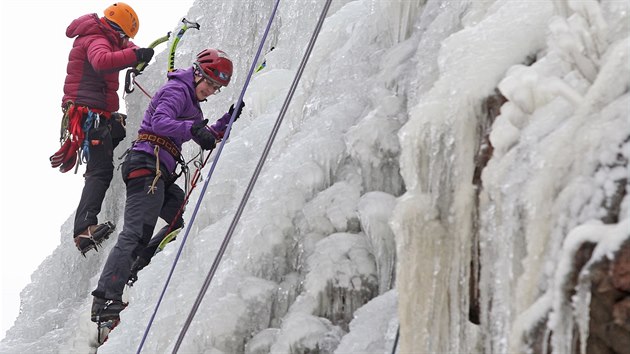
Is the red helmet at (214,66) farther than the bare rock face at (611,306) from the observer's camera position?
Yes

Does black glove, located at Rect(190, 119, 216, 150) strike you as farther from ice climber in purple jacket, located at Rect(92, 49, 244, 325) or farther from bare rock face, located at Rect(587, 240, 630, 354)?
bare rock face, located at Rect(587, 240, 630, 354)

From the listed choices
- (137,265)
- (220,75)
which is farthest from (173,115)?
(137,265)

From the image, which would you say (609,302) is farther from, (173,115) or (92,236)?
(92,236)

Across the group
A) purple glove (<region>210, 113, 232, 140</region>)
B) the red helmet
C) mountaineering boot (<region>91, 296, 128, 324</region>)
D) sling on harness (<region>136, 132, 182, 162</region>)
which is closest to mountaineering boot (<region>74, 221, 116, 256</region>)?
mountaineering boot (<region>91, 296, 128, 324</region>)

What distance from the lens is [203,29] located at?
31.4 feet

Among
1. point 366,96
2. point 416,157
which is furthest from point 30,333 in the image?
point 416,157

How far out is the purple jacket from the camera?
5996 millimetres

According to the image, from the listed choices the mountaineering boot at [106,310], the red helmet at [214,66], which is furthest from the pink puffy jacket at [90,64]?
the mountaineering boot at [106,310]

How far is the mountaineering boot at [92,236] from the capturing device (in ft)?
22.3

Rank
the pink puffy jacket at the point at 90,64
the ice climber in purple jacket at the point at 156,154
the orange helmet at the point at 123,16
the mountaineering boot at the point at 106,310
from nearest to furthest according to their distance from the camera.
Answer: the ice climber in purple jacket at the point at 156,154, the mountaineering boot at the point at 106,310, the pink puffy jacket at the point at 90,64, the orange helmet at the point at 123,16

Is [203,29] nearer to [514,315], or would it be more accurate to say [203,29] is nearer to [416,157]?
[416,157]

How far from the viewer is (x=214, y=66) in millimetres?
6293

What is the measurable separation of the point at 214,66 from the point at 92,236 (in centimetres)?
155

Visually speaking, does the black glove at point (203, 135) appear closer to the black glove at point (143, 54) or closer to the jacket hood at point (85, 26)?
the black glove at point (143, 54)
